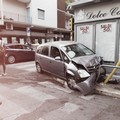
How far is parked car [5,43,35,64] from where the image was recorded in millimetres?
12787

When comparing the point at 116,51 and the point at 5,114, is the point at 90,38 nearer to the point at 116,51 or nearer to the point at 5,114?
the point at 116,51

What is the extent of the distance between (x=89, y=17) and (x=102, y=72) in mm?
2874

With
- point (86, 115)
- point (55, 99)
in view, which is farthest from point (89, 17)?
point (86, 115)

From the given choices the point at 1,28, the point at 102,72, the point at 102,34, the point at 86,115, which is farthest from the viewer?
the point at 1,28

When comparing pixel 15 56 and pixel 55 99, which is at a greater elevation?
pixel 15 56

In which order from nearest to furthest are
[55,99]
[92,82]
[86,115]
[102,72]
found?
[86,115]
[55,99]
[92,82]
[102,72]

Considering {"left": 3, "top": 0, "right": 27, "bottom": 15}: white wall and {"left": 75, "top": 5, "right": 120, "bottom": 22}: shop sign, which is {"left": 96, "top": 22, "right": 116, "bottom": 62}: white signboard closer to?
{"left": 75, "top": 5, "right": 120, "bottom": 22}: shop sign

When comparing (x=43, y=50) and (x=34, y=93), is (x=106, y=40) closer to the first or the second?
(x=43, y=50)

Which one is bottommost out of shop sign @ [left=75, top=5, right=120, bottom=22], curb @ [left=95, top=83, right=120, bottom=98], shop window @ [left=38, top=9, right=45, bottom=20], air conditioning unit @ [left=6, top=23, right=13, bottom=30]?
curb @ [left=95, top=83, right=120, bottom=98]

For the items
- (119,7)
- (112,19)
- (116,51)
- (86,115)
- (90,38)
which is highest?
(119,7)

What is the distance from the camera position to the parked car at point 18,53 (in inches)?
503

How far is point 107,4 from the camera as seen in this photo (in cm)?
704

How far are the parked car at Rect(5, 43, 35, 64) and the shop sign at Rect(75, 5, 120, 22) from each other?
21.9ft

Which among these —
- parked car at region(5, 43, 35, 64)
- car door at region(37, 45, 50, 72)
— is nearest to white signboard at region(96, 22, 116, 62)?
car door at region(37, 45, 50, 72)
